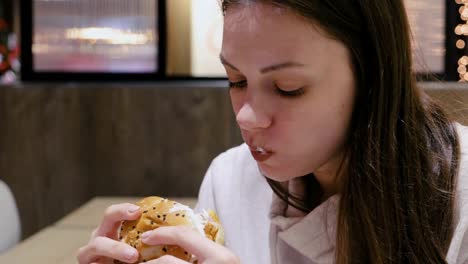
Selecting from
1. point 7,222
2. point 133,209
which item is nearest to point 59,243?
point 7,222

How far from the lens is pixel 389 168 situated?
117 cm

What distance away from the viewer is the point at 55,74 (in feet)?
14.4

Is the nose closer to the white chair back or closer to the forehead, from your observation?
the forehead

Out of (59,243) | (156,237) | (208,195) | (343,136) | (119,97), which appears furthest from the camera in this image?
(119,97)

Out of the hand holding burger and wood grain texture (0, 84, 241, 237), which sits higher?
the hand holding burger

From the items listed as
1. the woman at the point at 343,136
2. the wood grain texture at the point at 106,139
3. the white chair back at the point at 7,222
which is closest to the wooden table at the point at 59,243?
the white chair back at the point at 7,222

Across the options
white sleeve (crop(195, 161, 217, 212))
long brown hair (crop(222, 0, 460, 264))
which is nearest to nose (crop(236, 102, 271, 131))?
long brown hair (crop(222, 0, 460, 264))

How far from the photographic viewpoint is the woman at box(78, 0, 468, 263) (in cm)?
106

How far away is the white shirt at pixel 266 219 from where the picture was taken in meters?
1.20

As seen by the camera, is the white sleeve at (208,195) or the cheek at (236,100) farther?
the white sleeve at (208,195)

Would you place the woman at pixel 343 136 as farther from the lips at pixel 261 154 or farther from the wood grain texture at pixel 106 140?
the wood grain texture at pixel 106 140

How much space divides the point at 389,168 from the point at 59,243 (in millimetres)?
1630

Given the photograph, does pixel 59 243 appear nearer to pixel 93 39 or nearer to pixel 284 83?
pixel 284 83

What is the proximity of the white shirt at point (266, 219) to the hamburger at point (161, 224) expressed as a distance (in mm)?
177
